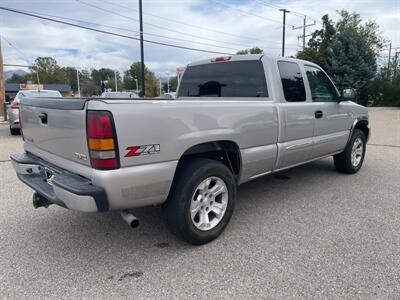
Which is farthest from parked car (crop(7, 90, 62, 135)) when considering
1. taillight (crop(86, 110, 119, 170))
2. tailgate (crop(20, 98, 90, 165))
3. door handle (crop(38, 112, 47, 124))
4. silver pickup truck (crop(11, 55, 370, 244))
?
taillight (crop(86, 110, 119, 170))

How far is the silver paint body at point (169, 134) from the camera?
8.15 feet

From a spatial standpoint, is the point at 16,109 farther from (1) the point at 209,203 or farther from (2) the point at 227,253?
(2) the point at 227,253

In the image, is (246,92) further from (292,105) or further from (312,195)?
(312,195)

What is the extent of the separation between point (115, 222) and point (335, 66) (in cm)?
2742

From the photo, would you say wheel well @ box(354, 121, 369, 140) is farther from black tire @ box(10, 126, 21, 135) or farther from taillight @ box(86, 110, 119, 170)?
black tire @ box(10, 126, 21, 135)

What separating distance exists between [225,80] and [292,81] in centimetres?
88

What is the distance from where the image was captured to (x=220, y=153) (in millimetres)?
3484

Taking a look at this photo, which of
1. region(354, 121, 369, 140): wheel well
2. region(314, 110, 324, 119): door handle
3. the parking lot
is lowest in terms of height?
the parking lot

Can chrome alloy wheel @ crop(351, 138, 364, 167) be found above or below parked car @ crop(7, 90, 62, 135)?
below

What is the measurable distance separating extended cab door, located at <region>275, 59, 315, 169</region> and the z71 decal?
1791mm

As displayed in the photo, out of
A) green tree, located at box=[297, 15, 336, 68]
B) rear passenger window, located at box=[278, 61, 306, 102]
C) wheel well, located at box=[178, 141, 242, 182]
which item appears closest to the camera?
wheel well, located at box=[178, 141, 242, 182]

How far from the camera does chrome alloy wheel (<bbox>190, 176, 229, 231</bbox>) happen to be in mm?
3084

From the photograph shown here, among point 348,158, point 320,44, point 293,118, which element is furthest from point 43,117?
point 320,44

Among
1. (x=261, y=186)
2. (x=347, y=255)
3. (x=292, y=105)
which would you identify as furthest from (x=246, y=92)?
(x=347, y=255)
